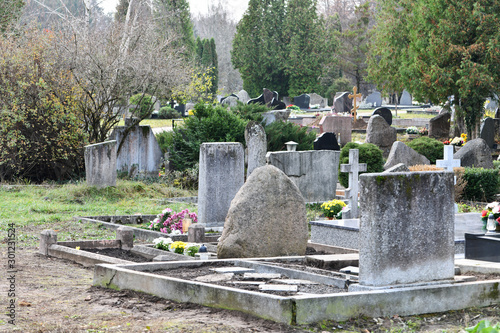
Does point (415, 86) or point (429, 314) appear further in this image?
point (415, 86)

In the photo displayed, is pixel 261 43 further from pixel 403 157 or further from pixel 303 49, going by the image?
pixel 403 157

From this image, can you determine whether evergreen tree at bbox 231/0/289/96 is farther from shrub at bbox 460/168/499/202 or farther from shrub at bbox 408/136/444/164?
shrub at bbox 460/168/499/202

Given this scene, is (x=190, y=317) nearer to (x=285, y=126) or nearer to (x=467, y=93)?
(x=285, y=126)

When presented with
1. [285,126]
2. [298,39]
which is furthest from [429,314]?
[298,39]

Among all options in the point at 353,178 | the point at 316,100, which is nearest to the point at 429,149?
the point at 353,178

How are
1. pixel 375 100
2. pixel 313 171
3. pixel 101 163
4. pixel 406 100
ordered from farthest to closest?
pixel 406 100 < pixel 375 100 < pixel 101 163 < pixel 313 171

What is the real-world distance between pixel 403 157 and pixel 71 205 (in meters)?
9.31

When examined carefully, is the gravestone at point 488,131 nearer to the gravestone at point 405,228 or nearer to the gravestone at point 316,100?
the gravestone at point 405,228

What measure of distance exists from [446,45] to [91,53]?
13163mm

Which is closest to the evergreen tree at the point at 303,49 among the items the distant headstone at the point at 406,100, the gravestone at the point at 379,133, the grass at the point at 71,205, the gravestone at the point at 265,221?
the distant headstone at the point at 406,100

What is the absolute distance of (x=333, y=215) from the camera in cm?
1275

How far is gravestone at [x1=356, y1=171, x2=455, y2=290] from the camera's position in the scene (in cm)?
629

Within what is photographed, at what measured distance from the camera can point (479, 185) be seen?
652 inches

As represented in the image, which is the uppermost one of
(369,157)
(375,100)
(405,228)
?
(375,100)
